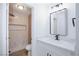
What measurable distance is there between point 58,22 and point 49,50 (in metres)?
0.38

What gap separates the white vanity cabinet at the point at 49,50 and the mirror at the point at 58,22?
7.3 inches

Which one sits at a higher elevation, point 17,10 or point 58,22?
point 17,10

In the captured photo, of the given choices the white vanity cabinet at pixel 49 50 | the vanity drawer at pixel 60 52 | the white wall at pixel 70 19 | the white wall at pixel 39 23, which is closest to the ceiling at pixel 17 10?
the white wall at pixel 39 23

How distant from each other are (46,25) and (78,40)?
414 millimetres

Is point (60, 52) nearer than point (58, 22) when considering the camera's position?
Yes

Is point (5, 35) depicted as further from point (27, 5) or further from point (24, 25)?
point (27, 5)

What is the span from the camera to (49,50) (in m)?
1.16

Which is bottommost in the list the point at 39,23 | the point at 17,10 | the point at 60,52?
the point at 60,52

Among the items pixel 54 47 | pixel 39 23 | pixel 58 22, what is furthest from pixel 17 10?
pixel 54 47

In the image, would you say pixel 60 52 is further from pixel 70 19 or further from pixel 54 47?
pixel 70 19

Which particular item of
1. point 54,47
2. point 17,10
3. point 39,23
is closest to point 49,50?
point 54,47

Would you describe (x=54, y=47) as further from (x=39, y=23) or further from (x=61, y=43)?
(x=39, y=23)

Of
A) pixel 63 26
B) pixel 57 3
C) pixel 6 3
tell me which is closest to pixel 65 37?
pixel 63 26

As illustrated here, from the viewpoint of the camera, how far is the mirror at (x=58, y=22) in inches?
46.6
